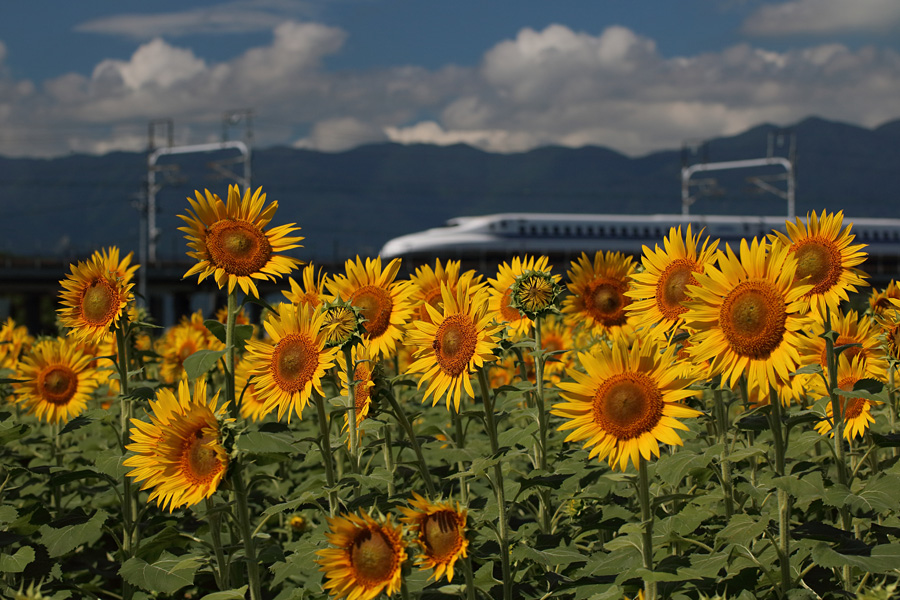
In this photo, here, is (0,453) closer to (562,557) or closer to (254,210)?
(254,210)

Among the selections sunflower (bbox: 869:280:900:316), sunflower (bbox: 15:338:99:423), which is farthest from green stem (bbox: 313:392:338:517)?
sunflower (bbox: 869:280:900:316)

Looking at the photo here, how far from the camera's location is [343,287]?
6.09 metres

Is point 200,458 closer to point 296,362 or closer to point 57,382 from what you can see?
point 296,362

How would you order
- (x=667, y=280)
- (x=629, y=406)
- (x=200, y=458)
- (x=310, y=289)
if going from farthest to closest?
(x=310, y=289) < (x=667, y=280) < (x=200, y=458) < (x=629, y=406)

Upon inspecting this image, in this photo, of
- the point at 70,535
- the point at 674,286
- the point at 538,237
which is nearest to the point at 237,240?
the point at 70,535

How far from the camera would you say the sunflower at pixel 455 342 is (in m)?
4.73

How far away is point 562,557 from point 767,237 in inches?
81.2

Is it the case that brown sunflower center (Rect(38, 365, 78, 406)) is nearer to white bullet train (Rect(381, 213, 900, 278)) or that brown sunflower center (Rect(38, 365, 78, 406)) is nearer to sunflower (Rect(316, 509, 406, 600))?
sunflower (Rect(316, 509, 406, 600))

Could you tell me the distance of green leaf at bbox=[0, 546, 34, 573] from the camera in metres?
5.62

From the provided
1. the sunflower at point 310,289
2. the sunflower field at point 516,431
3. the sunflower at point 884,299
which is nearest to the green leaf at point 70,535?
the sunflower field at point 516,431

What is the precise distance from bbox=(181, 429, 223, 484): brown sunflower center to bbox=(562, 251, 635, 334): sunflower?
325 centimetres

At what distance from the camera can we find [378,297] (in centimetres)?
598

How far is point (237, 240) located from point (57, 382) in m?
3.32

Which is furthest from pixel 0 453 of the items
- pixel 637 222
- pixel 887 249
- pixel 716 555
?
pixel 887 249
